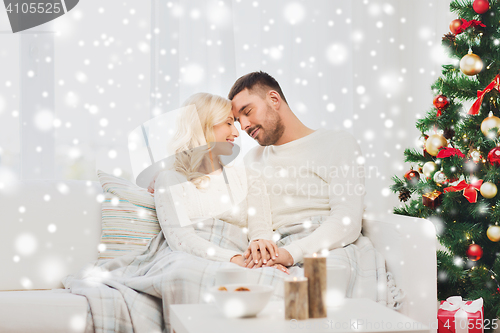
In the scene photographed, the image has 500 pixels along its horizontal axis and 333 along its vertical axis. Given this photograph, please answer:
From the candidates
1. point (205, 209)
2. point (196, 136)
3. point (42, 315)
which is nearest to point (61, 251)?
point (42, 315)

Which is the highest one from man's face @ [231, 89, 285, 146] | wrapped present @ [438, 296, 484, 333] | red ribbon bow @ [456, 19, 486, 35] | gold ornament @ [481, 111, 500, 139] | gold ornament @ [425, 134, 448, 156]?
red ribbon bow @ [456, 19, 486, 35]

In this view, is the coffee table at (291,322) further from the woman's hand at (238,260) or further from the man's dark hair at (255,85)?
the man's dark hair at (255,85)

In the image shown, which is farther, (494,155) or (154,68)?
(154,68)

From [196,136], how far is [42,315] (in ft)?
2.68

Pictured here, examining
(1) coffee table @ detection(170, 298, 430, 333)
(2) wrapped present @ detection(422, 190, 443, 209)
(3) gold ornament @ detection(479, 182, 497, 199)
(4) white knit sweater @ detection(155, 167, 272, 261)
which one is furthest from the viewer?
(2) wrapped present @ detection(422, 190, 443, 209)

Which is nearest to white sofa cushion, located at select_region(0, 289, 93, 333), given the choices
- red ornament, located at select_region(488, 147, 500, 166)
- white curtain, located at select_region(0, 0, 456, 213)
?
white curtain, located at select_region(0, 0, 456, 213)

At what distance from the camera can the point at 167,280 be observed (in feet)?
4.56

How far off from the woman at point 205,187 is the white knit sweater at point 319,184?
0.08m

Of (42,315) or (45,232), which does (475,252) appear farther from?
(45,232)

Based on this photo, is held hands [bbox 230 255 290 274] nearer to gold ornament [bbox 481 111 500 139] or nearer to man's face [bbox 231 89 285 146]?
man's face [bbox 231 89 285 146]

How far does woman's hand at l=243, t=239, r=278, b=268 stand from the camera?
151cm

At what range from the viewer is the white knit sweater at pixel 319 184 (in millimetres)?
1674

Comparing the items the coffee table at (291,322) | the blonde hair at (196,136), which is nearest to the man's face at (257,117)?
the blonde hair at (196,136)

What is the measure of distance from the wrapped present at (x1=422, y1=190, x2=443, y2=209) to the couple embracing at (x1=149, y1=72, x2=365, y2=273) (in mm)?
388
